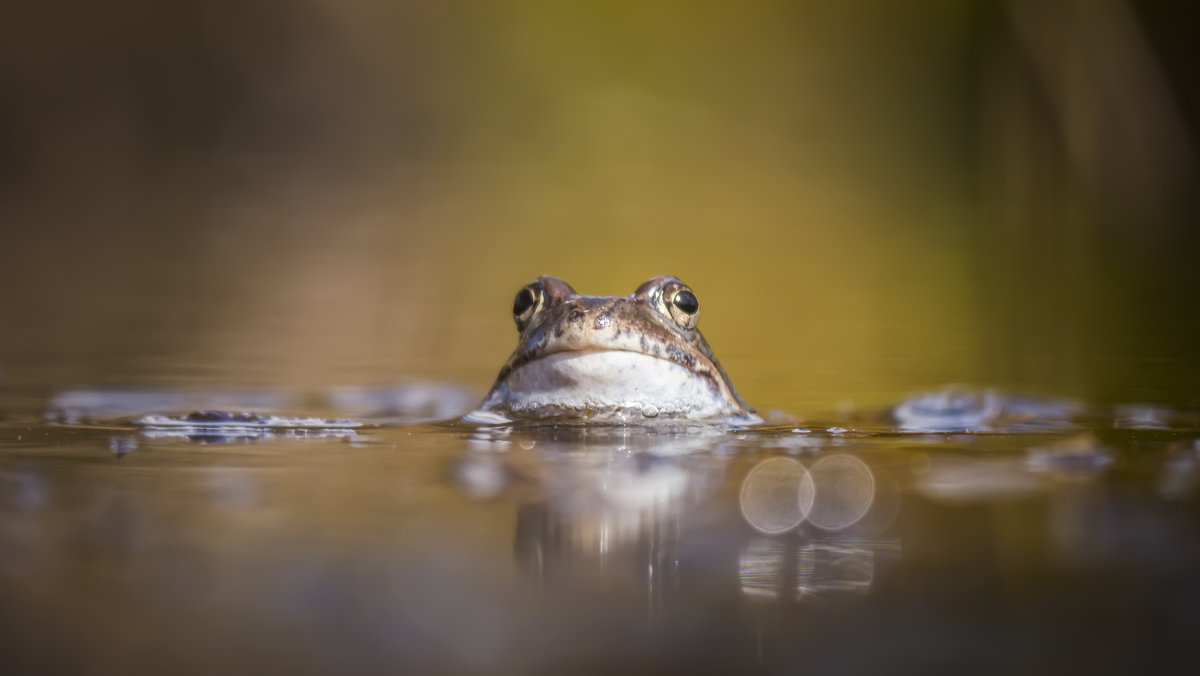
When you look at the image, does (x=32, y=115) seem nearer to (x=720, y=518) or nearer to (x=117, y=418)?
(x=117, y=418)

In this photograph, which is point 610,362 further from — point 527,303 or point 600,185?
point 600,185

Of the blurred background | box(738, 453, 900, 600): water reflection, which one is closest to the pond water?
box(738, 453, 900, 600): water reflection

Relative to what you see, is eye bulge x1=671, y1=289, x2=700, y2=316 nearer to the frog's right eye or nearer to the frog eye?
the frog eye

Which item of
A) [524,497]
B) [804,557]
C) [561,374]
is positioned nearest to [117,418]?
[561,374]

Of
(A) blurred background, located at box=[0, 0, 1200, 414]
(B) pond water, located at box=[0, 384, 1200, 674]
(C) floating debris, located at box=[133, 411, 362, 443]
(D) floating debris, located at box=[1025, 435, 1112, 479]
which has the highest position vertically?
(A) blurred background, located at box=[0, 0, 1200, 414]

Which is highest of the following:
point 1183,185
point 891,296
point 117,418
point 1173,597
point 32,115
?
point 32,115

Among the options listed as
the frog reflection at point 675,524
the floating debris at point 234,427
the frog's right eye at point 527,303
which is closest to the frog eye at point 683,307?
the frog's right eye at point 527,303

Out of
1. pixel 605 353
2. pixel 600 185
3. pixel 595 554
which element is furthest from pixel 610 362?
pixel 600 185
